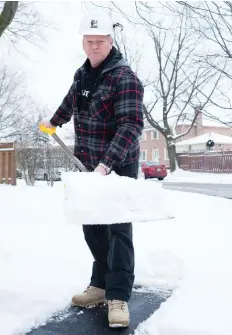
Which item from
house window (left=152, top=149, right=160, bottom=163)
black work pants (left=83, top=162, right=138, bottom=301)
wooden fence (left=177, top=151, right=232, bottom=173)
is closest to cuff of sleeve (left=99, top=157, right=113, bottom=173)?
black work pants (left=83, top=162, right=138, bottom=301)

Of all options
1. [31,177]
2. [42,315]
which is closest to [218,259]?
[42,315]

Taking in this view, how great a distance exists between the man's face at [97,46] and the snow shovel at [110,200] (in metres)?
0.71

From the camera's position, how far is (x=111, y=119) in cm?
233

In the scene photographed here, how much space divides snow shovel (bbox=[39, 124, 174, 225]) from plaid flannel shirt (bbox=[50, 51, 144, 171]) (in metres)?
0.15

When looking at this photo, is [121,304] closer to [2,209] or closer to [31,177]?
[2,209]

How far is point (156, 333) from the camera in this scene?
6.72 ft

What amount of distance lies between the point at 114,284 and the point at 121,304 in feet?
0.37

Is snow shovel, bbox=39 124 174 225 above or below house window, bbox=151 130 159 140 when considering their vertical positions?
below

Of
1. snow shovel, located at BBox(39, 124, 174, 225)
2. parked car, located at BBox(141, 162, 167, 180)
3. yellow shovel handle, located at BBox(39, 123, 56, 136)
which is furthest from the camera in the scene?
parked car, located at BBox(141, 162, 167, 180)

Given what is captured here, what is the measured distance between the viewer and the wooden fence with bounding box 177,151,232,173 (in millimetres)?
25750

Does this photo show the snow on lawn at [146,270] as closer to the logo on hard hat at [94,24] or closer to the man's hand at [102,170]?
the man's hand at [102,170]

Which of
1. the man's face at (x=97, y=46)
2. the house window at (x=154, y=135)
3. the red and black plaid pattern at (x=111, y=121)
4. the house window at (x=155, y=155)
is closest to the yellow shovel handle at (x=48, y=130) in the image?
the red and black plaid pattern at (x=111, y=121)

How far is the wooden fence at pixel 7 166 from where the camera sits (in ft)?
36.9

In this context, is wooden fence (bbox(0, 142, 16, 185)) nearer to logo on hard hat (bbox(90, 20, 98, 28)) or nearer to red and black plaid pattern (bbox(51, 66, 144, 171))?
red and black plaid pattern (bbox(51, 66, 144, 171))
